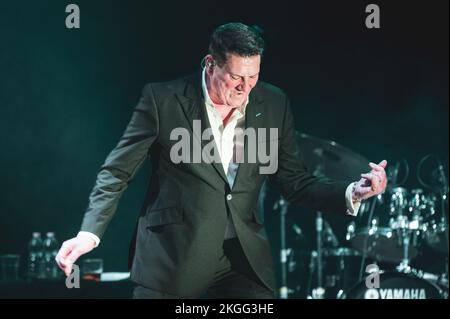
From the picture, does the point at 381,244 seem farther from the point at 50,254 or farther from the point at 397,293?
the point at 50,254

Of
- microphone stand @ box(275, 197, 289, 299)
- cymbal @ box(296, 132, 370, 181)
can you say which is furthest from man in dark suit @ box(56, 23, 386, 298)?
microphone stand @ box(275, 197, 289, 299)

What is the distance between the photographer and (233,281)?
7.64 feet

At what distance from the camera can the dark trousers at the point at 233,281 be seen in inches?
90.5

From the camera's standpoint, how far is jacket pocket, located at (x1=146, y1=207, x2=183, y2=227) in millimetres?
2279

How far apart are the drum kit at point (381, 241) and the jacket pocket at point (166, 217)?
2299 millimetres

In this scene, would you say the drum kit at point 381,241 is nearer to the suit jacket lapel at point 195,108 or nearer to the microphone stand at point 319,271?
the microphone stand at point 319,271

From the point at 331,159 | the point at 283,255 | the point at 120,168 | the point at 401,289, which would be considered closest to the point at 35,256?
the point at 283,255

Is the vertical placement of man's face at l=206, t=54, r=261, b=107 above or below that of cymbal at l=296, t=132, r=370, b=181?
above

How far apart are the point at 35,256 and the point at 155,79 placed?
154 centimetres

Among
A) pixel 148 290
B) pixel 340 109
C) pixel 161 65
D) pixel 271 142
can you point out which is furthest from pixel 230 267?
pixel 340 109

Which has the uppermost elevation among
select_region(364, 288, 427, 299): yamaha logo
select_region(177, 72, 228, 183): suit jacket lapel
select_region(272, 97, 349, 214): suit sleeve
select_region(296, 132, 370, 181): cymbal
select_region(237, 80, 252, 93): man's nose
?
select_region(237, 80, 252, 93): man's nose

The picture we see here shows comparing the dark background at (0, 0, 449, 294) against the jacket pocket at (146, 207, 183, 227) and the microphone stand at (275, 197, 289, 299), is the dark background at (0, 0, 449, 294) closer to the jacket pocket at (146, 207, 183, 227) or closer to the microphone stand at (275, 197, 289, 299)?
the microphone stand at (275, 197, 289, 299)

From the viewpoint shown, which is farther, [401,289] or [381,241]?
[381,241]

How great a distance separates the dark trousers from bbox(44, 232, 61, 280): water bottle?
8.65 ft
